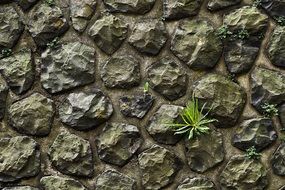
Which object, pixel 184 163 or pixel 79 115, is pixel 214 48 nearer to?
pixel 184 163

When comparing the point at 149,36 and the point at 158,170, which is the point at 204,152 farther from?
the point at 149,36

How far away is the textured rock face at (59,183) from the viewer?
3184mm

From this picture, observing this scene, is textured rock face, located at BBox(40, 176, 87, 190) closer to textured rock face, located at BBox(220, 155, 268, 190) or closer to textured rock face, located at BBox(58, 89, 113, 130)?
textured rock face, located at BBox(58, 89, 113, 130)

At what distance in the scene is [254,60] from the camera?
3.23m

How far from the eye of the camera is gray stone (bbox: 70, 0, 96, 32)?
10.8ft

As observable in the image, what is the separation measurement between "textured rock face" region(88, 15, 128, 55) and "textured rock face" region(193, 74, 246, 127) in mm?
605

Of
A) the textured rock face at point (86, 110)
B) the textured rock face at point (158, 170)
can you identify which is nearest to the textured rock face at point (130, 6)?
the textured rock face at point (86, 110)

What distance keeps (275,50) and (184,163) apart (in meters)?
0.95

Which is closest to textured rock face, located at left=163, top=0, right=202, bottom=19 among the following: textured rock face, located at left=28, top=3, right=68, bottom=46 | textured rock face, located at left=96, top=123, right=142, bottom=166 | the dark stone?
the dark stone

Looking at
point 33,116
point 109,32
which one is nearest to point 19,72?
point 33,116

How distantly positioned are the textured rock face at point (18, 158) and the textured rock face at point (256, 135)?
1.31 meters

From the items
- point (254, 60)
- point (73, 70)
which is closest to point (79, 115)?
point (73, 70)

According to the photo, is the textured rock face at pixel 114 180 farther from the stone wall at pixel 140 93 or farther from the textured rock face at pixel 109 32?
the textured rock face at pixel 109 32

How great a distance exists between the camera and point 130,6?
3.27m
